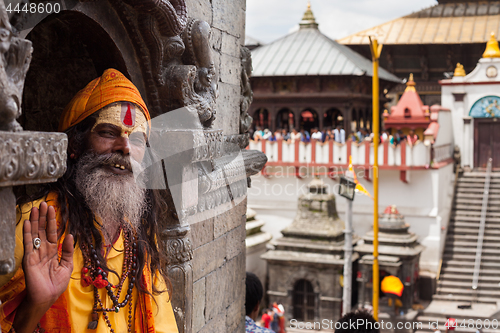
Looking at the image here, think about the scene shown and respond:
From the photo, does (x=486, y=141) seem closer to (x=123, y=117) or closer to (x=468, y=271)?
(x=468, y=271)

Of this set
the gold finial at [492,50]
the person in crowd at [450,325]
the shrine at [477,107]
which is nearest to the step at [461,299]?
the person in crowd at [450,325]

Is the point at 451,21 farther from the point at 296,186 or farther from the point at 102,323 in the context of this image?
the point at 102,323

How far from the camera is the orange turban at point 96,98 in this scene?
242 centimetres

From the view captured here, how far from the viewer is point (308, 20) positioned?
28250 mm

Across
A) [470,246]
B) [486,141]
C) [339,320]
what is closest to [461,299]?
[470,246]

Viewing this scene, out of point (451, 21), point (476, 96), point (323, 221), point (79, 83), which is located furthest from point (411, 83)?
point (79, 83)

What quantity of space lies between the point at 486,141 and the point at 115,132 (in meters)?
24.2

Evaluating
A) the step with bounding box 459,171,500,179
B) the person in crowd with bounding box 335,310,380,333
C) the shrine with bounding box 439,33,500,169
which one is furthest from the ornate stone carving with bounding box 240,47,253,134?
the step with bounding box 459,171,500,179

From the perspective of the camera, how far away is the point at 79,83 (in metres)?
3.09

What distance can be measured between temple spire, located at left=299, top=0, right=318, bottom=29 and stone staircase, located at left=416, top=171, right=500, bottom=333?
10102 millimetres

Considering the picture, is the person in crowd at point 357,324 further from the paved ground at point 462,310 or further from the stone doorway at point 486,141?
the stone doorway at point 486,141

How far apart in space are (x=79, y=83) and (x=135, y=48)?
0.43 metres

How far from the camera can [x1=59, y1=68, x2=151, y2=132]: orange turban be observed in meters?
2.42

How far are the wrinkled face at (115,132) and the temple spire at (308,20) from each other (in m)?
26.5
